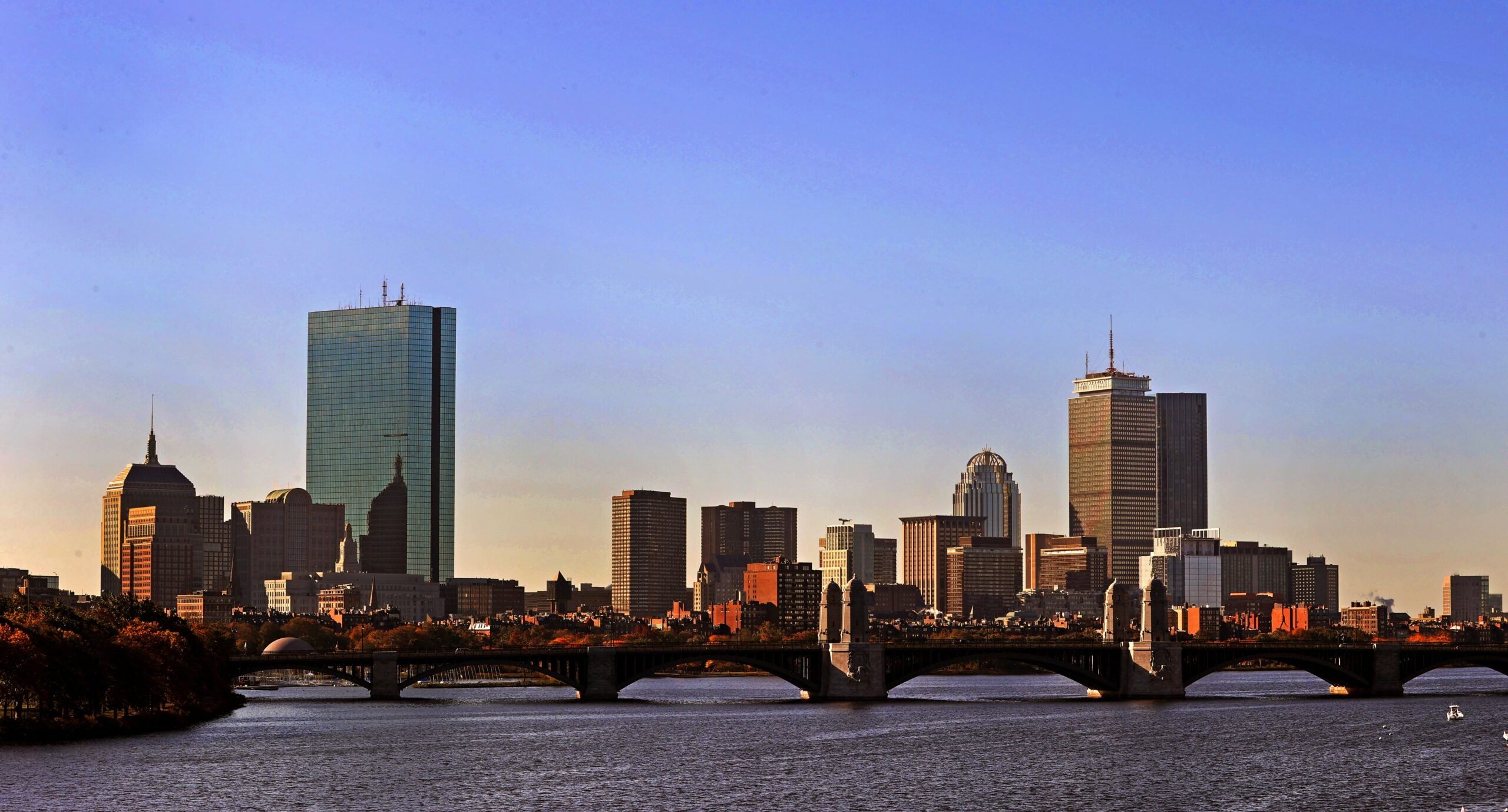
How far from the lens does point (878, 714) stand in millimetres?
166000

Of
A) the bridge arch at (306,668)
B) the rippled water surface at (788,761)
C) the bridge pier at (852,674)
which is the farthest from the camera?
the bridge pier at (852,674)

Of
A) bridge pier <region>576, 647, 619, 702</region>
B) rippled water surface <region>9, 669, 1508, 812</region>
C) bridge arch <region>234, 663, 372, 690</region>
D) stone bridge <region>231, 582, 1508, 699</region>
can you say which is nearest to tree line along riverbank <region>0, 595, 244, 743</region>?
rippled water surface <region>9, 669, 1508, 812</region>

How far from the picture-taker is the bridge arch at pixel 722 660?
600 feet

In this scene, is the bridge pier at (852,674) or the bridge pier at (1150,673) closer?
the bridge pier at (852,674)

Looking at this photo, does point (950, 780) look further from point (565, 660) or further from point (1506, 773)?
point (565, 660)

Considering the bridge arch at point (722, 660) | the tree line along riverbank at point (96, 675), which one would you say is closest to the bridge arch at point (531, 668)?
the bridge arch at point (722, 660)

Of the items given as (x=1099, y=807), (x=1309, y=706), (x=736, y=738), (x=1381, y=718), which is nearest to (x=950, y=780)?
(x=1099, y=807)

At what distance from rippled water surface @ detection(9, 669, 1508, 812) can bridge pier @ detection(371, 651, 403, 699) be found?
56.7ft

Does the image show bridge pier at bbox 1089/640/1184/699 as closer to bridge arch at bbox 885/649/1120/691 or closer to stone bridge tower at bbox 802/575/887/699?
bridge arch at bbox 885/649/1120/691

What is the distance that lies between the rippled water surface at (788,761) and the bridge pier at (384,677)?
17296 millimetres

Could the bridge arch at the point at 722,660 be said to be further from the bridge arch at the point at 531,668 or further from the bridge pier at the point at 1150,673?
the bridge pier at the point at 1150,673

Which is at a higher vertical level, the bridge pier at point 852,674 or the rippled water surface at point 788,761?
the bridge pier at point 852,674

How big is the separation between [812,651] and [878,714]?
25894 millimetres

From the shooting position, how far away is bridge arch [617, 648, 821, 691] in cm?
18275
